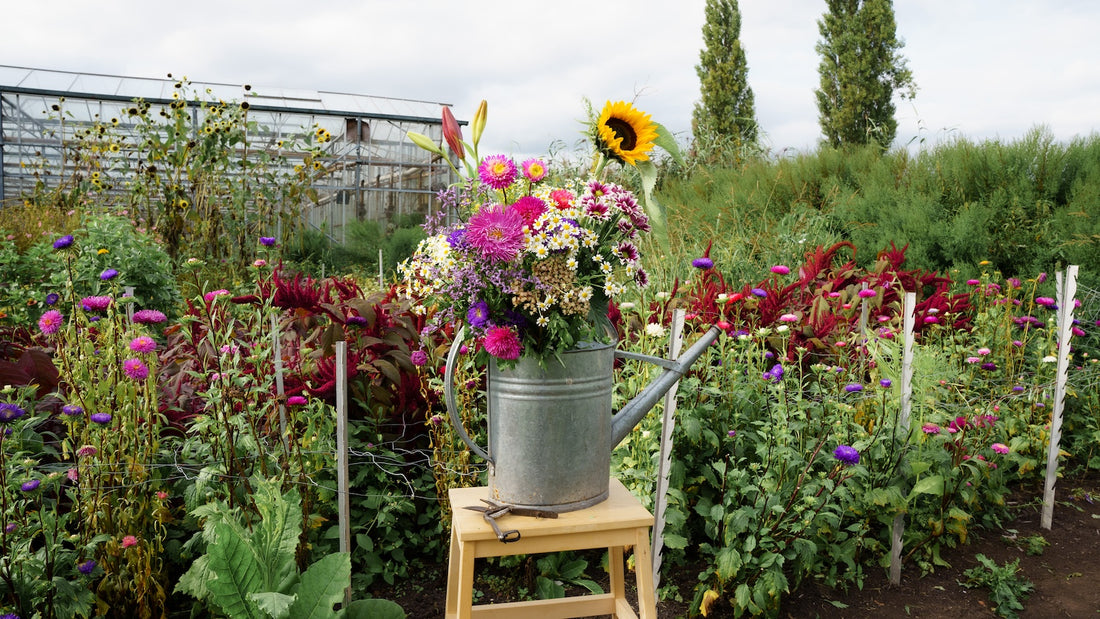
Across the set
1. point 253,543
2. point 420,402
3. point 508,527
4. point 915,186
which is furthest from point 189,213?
point 915,186

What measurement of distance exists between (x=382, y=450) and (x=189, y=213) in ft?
12.3

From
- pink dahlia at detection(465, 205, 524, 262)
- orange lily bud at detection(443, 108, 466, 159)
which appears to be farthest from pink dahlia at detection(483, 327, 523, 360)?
orange lily bud at detection(443, 108, 466, 159)

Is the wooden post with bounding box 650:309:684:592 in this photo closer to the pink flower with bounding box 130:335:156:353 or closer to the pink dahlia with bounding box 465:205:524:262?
the pink dahlia with bounding box 465:205:524:262

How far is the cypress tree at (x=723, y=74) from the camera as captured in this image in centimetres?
1536

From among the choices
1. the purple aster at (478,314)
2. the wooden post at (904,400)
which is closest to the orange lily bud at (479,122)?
the purple aster at (478,314)

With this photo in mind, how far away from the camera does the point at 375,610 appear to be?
1790 millimetres

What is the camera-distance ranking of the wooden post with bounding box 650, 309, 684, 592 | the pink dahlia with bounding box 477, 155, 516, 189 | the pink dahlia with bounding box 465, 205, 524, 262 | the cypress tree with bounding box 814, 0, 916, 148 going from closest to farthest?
the pink dahlia with bounding box 465, 205, 524, 262 < the pink dahlia with bounding box 477, 155, 516, 189 < the wooden post with bounding box 650, 309, 684, 592 < the cypress tree with bounding box 814, 0, 916, 148

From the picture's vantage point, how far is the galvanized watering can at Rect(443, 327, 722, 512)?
146 cm

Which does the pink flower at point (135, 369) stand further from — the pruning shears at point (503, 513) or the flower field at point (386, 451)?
the pruning shears at point (503, 513)

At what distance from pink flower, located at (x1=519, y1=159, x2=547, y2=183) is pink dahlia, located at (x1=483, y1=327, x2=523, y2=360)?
337mm

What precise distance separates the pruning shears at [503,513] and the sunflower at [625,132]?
74 centimetres

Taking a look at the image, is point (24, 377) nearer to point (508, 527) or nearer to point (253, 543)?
point (253, 543)

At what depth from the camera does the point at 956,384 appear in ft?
9.27

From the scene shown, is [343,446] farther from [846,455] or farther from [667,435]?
[846,455]
